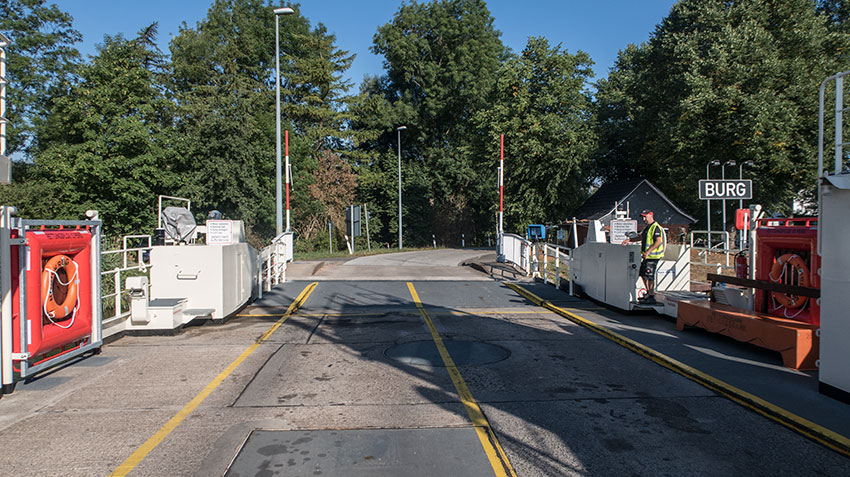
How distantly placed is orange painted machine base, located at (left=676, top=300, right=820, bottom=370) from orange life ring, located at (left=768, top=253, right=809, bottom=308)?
0.28 metres

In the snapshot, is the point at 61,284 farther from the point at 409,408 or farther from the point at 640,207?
the point at 640,207

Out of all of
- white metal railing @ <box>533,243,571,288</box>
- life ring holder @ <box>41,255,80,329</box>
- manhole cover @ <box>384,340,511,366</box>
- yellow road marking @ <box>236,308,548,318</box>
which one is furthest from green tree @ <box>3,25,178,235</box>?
manhole cover @ <box>384,340,511,366</box>

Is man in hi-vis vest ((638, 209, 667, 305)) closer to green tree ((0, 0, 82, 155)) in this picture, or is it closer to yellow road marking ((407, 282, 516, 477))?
yellow road marking ((407, 282, 516, 477))

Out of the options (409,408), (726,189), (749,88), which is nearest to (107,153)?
(726,189)

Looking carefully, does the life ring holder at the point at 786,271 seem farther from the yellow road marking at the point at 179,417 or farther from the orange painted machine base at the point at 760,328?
the yellow road marking at the point at 179,417

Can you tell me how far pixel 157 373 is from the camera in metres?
7.05

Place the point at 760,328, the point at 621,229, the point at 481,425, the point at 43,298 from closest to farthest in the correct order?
the point at 481,425 → the point at 43,298 → the point at 760,328 → the point at 621,229

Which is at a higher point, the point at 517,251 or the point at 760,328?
the point at 517,251

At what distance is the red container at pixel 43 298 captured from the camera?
6.09 m

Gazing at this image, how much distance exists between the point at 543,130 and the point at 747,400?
30182 millimetres

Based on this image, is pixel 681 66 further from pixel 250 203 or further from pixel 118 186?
pixel 118 186

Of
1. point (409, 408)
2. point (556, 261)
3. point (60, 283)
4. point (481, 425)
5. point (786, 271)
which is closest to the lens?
point (481, 425)

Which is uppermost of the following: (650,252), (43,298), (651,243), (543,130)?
(543,130)

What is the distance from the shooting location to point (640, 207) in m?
32.9
